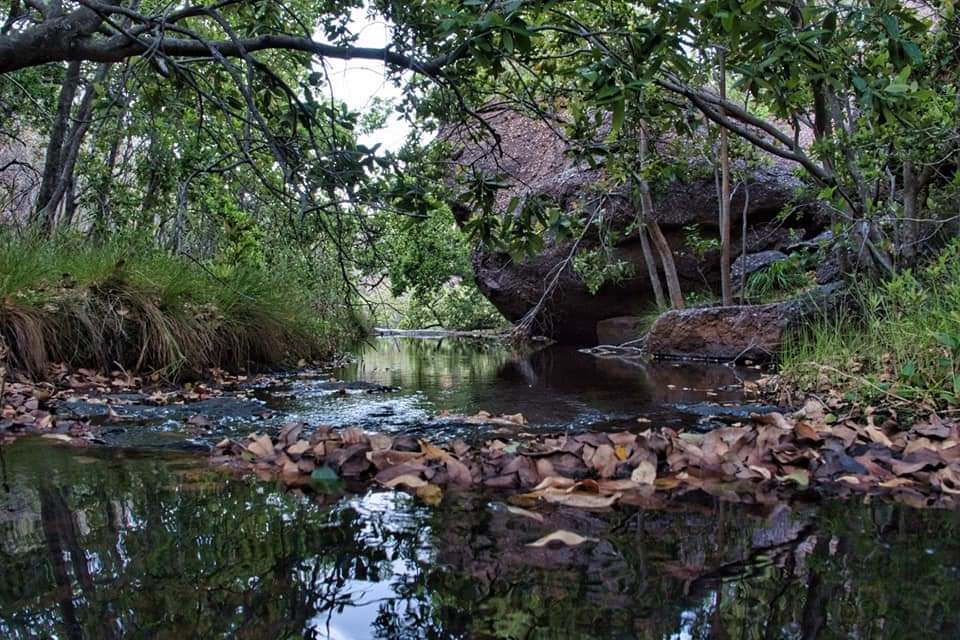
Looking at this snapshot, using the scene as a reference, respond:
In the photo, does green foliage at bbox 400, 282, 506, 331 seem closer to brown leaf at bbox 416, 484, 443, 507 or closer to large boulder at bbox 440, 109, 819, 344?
large boulder at bbox 440, 109, 819, 344

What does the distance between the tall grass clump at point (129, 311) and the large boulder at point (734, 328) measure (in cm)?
377

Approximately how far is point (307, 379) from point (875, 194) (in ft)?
14.2

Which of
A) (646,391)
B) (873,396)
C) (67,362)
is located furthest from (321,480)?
(67,362)

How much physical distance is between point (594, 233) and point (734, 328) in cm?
311

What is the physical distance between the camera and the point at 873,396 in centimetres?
324

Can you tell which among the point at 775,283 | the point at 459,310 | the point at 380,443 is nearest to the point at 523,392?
the point at 380,443

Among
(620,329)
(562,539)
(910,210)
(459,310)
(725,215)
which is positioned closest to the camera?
(562,539)

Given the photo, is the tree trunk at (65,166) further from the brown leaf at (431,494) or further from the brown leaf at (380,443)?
the brown leaf at (431,494)

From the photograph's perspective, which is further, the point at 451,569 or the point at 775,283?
the point at 775,283

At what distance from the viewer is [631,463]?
75.3 inches

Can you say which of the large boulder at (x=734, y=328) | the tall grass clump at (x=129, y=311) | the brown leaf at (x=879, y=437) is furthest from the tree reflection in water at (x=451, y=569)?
the large boulder at (x=734, y=328)

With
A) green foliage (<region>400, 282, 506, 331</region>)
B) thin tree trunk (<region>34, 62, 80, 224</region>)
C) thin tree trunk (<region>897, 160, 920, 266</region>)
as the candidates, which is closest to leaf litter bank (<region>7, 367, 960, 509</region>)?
thin tree trunk (<region>897, 160, 920, 266</region>)

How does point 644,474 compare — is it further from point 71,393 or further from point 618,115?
point 71,393

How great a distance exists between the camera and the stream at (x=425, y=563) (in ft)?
3.26
